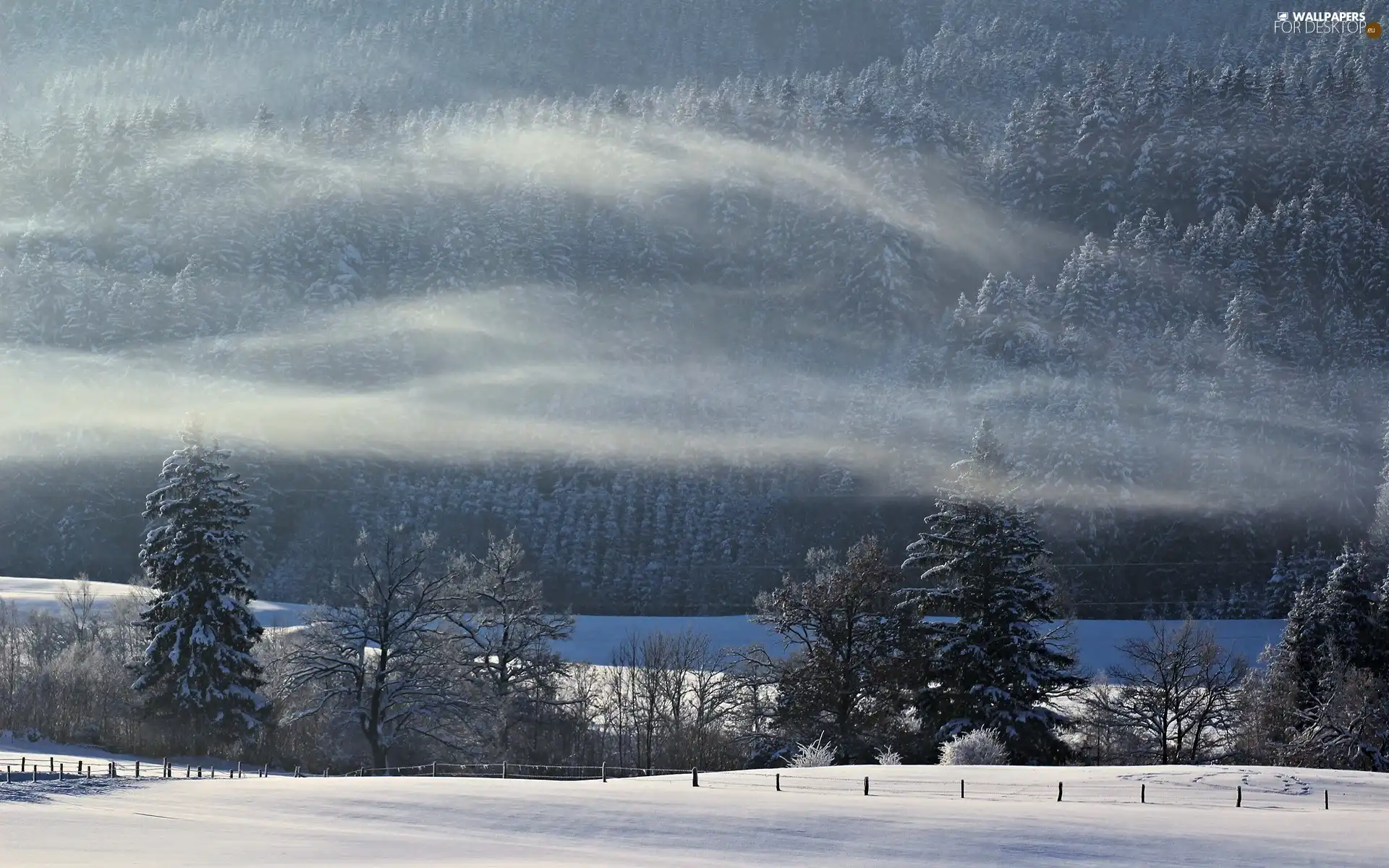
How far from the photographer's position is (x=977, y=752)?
40875mm

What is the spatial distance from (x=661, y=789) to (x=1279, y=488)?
9282cm

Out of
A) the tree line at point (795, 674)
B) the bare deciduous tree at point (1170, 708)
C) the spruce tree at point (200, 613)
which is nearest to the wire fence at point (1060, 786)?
the tree line at point (795, 674)

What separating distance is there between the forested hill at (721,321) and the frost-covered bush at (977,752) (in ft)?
214

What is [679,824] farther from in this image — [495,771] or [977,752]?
[495,771]

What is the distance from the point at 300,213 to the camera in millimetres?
156750

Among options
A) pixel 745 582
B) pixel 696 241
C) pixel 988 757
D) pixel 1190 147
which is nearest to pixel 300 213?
pixel 696 241

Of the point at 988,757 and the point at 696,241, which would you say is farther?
the point at 696,241

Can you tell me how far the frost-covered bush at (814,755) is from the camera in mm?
42656

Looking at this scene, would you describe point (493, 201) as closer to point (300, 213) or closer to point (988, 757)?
point (300, 213)

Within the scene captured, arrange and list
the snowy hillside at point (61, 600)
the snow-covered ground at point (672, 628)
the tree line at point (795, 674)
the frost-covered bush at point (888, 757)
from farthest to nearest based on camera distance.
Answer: the snowy hillside at point (61, 600)
the snow-covered ground at point (672, 628)
the tree line at point (795, 674)
the frost-covered bush at point (888, 757)

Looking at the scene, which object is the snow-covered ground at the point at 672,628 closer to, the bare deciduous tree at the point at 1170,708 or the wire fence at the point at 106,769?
the bare deciduous tree at the point at 1170,708

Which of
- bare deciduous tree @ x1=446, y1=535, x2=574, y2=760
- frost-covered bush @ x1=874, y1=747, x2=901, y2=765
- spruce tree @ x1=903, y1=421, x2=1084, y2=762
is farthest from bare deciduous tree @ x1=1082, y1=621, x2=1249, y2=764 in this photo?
bare deciduous tree @ x1=446, y1=535, x2=574, y2=760

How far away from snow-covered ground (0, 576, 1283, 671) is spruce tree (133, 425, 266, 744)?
39.7m

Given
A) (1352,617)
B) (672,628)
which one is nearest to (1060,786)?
(1352,617)
